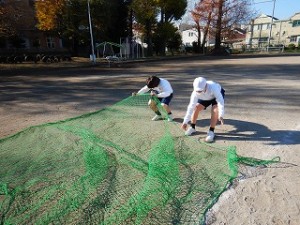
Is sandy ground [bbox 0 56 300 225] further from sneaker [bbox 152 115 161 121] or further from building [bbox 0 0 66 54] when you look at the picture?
building [bbox 0 0 66 54]

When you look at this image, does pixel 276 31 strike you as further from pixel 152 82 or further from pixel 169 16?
pixel 152 82

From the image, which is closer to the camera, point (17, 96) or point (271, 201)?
point (271, 201)

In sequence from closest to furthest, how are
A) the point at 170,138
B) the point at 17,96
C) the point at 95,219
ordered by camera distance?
the point at 95,219, the point at 170,138, the point at 17,96

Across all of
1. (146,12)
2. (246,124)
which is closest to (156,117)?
(246,124)

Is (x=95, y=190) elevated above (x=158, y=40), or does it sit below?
below

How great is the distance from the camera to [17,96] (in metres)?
7.97

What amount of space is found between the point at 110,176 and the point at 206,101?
209cm

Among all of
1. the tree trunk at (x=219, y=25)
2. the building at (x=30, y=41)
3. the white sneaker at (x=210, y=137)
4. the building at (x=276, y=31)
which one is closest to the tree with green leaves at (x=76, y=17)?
the building at (x=30, y=41)

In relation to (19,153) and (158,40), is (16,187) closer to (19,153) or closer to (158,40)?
(19,153)

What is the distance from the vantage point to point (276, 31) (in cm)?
5041

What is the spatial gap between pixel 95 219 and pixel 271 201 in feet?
5.53

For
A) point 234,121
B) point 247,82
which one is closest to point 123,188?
point 234,121

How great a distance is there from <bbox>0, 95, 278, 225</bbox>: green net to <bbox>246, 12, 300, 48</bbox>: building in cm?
4373

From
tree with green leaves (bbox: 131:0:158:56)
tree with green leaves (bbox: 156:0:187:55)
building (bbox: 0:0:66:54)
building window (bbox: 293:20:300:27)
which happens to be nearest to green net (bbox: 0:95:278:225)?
tree with green leaves (bbox: 131:0:158:56)
